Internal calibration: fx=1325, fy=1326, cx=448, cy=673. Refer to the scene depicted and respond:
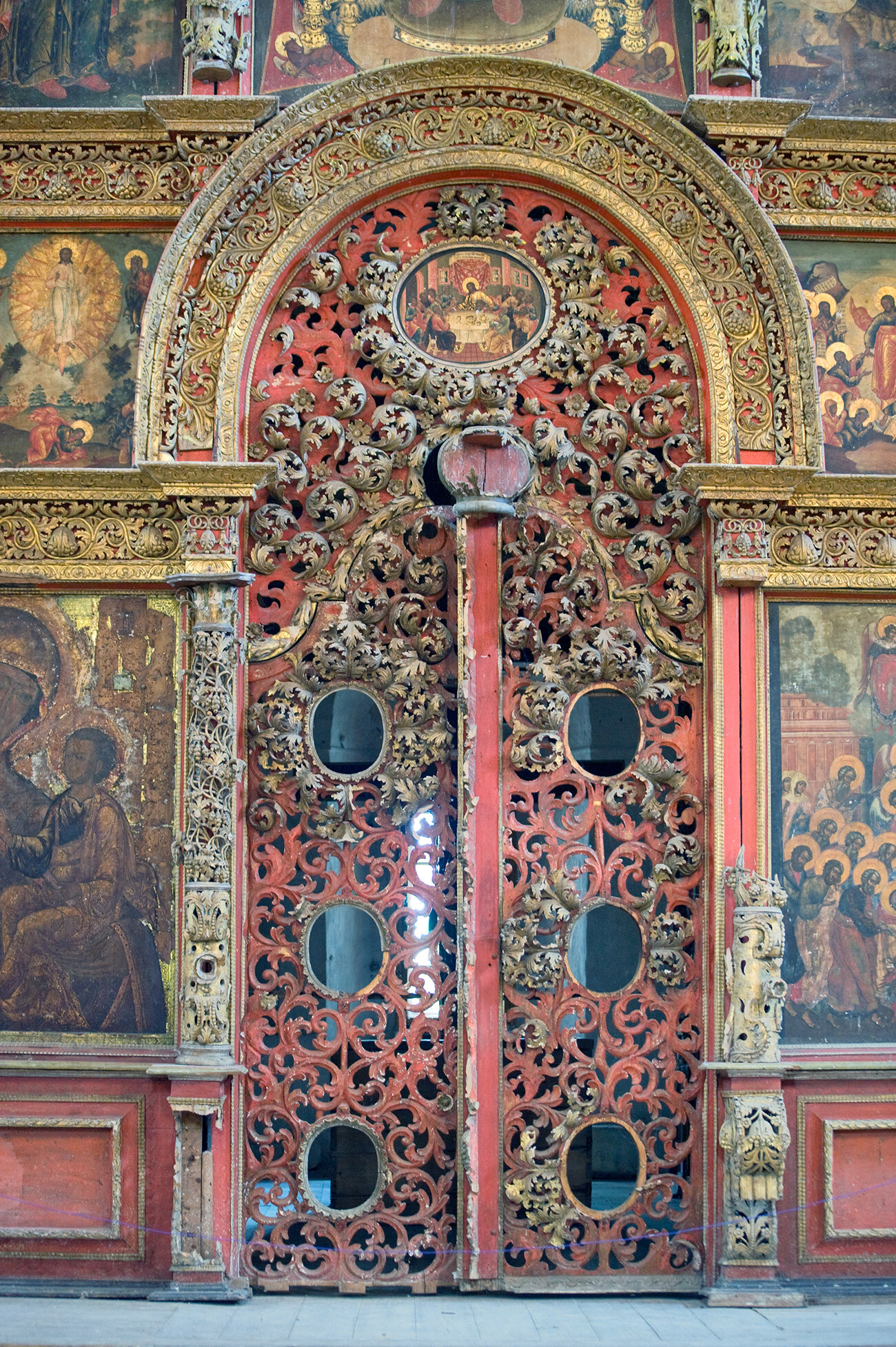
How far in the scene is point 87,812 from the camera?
716 centimetres

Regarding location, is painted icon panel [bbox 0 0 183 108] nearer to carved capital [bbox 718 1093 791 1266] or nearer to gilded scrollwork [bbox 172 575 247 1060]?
gilded scrollwork [bbox 172 575 247 1060]

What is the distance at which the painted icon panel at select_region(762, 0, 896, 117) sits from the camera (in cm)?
757

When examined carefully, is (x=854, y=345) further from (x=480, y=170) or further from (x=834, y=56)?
(x=480, y=170)

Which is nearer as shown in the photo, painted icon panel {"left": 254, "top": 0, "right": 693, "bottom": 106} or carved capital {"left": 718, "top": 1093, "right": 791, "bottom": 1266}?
carved capital {"left": 718, "top": 1093, "right": 791, "bottom": 1266}

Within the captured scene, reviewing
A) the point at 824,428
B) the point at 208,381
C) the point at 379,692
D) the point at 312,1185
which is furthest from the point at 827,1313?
the point at 208,381

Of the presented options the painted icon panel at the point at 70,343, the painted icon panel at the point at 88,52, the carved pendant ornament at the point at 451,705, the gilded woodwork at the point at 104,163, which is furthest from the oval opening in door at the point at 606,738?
the painted icon panel at the point at 88,52

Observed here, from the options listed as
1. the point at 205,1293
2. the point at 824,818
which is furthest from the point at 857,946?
the point at 205,1293

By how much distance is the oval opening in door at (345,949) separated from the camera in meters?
7.17

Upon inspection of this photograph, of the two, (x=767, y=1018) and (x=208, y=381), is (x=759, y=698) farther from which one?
A: (x=208, y=381)

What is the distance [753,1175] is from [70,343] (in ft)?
18.9

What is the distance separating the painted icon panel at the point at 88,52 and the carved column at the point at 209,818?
2.89 meters

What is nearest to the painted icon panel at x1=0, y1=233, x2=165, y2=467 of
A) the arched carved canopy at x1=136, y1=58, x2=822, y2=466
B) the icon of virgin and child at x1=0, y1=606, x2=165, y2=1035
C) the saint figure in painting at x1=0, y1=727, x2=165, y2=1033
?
the arched carved canopy at x1=136, y1=58, x2=822, y2=466

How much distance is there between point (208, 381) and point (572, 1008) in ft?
12.8

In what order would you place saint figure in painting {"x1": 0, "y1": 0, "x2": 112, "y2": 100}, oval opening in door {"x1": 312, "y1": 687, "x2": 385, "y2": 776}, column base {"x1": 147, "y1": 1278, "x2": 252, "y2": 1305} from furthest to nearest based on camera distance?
1. saint figure in painting {"x1": 0, "y1": 0, "x2": 112, "y2": 100}
2. oval opening in door {"x1": 312, "y1": 687, "x2": 385, "y2": 776}
3. column base {"x1": 147, "y1": 1278, "x2": 252, "y2": 1305}
